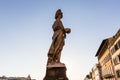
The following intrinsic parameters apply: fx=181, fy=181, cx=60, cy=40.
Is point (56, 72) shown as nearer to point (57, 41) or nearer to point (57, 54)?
point (57, 54)

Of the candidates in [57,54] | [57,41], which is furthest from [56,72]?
[57,41]

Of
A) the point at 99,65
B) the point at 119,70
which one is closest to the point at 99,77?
the point at 99,65

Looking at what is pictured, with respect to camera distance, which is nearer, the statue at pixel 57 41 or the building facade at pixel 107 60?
the statue at pixel 57 41

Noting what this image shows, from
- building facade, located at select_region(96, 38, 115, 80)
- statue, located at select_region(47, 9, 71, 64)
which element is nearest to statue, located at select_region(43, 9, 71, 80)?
statue, located at select_region(47, 9, 71, 64)

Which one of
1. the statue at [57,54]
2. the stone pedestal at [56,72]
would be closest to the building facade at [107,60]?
the statue at [57,54]

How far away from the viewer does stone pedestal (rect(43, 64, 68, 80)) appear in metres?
6.15

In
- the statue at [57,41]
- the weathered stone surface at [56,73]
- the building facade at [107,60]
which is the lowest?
the weathered stone surface at [56,73]

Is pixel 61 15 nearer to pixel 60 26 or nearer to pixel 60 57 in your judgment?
pixel 60 26

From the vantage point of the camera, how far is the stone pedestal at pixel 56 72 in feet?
20.2

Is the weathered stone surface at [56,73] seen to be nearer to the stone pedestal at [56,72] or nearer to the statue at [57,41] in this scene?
the stone pedestal at [56,72]

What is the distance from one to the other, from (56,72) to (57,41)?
51.8 inches

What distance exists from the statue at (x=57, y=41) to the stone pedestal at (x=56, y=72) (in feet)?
1.37

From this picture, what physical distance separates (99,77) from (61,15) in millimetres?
59987

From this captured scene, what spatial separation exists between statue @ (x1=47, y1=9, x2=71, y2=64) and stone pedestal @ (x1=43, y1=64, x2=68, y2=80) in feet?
1.37
